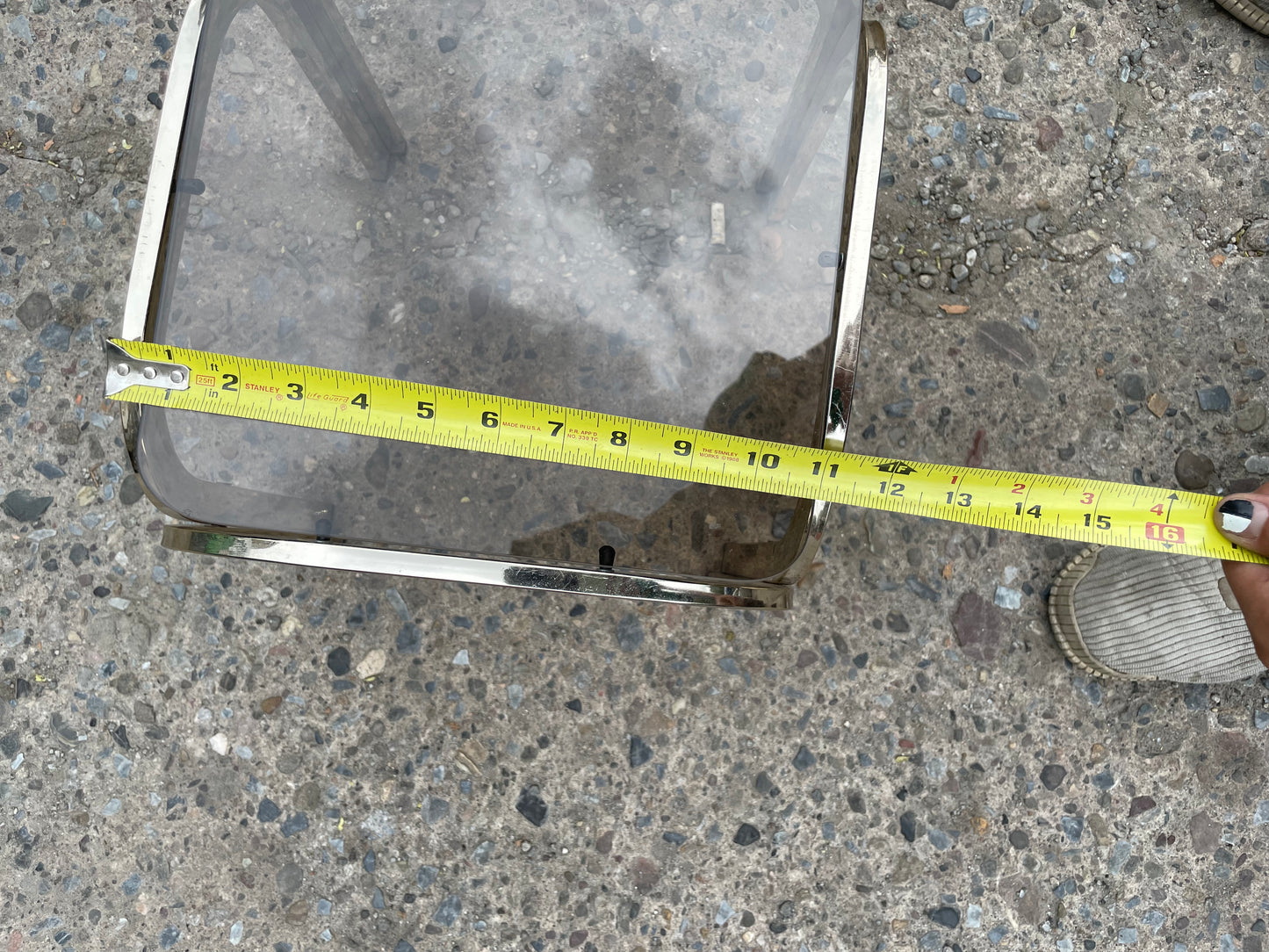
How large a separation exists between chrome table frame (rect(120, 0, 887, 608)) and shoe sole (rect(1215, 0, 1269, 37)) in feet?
4.62

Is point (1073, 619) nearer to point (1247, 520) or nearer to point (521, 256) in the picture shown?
point (1247, 520)

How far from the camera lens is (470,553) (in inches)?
52.4

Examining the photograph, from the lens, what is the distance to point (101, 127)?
6.64 ft

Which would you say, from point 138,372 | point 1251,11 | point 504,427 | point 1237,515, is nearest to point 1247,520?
point 1237,515

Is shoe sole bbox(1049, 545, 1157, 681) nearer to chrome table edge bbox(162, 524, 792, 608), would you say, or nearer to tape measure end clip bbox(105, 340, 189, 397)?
chrome table edge bbox(162, 524, 792, 608)

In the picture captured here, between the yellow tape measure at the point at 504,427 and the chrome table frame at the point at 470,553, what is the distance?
52 millimetres

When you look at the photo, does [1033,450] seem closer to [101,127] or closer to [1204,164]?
[1204,164]

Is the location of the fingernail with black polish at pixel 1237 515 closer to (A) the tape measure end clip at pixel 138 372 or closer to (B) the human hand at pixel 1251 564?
(B) the human hand at pixel 1251 564

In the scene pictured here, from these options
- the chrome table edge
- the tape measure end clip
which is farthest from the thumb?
the tape measure end clip

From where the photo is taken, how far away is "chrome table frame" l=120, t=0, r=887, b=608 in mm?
1275

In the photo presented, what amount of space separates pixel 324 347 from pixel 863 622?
132cm

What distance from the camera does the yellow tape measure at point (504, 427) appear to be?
134 cm

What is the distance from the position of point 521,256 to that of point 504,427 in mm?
296

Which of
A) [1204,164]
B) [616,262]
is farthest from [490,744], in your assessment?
[1204,164]
